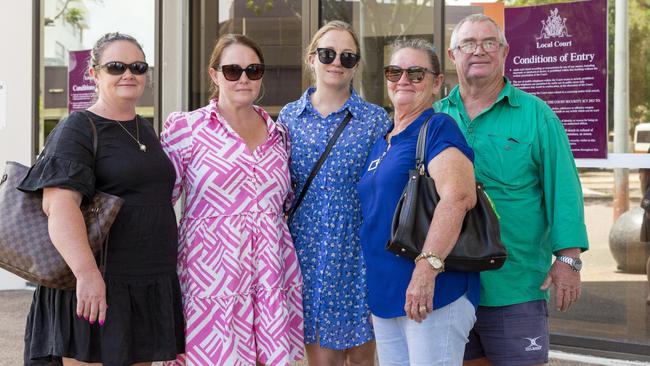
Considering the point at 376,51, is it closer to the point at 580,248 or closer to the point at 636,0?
the point at 636,0

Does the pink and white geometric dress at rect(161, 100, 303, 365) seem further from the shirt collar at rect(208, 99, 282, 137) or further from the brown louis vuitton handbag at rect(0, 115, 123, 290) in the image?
the brown louis vuitton handbag at rect(0, 115, 123, 290)

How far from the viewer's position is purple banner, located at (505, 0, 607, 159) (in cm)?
602

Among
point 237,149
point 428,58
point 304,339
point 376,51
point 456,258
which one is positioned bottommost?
point 304,339

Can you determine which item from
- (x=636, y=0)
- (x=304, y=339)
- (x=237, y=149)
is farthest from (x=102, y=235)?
(x=636, y=0)

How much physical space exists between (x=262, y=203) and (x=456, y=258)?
95cm

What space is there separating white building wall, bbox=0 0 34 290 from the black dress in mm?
6060

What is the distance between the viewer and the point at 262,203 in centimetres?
368

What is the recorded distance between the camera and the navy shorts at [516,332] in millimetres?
3421

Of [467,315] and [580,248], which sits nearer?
[467,315]

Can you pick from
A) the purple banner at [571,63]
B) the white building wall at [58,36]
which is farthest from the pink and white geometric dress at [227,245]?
the white building wall at [58,36]

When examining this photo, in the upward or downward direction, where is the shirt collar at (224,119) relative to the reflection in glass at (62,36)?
downward

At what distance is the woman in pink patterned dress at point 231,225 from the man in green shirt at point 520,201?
0.86 metres

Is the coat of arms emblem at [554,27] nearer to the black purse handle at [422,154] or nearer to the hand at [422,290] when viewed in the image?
the black purse handle at [422,154]

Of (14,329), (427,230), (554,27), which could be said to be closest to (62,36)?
(14,329)
